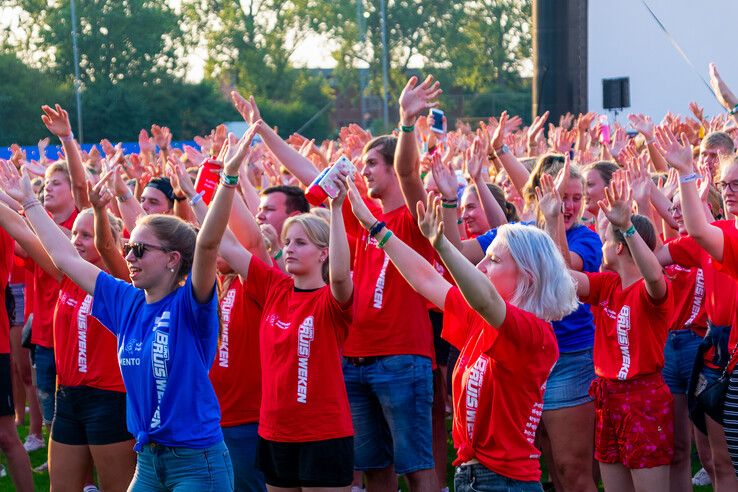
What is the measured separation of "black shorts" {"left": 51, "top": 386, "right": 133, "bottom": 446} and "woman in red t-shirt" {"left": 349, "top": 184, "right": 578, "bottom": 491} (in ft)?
6.58

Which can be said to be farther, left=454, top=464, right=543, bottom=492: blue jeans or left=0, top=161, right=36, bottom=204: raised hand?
left=0, top=161, right=36, bottom=204: raised hand

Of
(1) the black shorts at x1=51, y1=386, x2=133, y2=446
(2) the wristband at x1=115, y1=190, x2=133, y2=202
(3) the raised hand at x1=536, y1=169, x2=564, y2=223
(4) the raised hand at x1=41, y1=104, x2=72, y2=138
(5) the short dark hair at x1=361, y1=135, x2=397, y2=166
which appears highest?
(4) the raised hand at x1=41, y1=104, x2=72, y2=138

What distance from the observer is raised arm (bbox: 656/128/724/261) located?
470 centimetres

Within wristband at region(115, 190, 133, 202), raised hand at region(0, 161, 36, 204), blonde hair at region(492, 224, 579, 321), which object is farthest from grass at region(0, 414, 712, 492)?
blonde hair at region(492, 224, 579, 321)

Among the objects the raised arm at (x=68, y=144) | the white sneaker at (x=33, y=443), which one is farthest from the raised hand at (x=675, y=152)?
the white sneaker at (x=33, y=443)

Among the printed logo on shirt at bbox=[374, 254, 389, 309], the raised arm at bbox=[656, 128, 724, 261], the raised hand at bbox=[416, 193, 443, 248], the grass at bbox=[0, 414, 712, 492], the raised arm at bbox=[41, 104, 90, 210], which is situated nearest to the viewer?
the raised hand at bbox=[416, 193, 443, 248]

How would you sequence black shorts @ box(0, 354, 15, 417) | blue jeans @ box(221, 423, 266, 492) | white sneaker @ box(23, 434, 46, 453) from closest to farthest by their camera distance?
blue jeans @ box(221, 423, 266, 492)
black shorts @ box(0, 354, 15, 417)
white sneaker @ box(23, 434, 46, 453)

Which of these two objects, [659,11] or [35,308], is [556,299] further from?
[659,11]

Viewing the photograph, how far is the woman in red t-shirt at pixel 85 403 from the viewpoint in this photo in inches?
210

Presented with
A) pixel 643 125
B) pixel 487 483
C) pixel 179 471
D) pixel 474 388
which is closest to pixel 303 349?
pixel 179 471

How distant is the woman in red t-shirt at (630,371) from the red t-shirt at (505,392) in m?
1.25

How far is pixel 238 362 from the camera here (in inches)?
211

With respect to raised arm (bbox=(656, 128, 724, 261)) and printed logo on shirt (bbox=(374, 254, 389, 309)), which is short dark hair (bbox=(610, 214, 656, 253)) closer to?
raised arm (bbox=(656, 128, 724, 261))

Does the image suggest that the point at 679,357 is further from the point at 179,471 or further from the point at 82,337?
the point at 82,337
